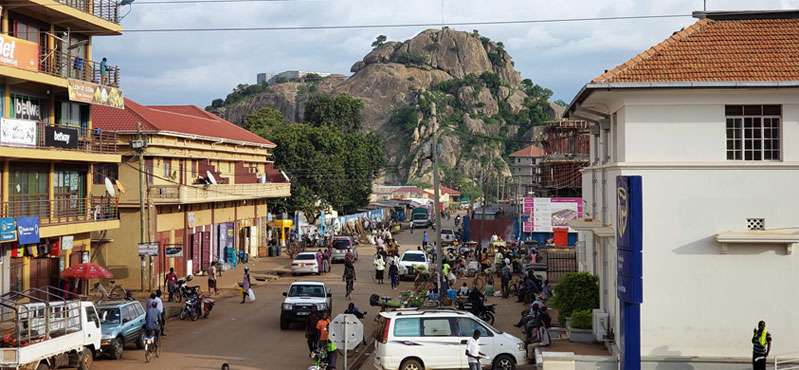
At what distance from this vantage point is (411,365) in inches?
787

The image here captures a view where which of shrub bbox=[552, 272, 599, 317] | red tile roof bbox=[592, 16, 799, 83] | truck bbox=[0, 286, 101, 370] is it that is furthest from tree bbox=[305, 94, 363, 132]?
red tile roof bbox=[592, 16, 799, 83]

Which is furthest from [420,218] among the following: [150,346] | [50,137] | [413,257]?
[150,346]

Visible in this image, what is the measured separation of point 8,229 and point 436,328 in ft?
46.6

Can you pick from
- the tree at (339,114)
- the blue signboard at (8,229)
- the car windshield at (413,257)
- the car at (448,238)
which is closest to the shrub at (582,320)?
the blue signboard at (8,229)

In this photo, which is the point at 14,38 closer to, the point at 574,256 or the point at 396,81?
the point at 574,256

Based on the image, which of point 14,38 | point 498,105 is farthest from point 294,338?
point 498,105

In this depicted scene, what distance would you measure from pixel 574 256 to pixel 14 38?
73.9 feet

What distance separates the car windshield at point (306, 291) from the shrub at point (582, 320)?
965 cm

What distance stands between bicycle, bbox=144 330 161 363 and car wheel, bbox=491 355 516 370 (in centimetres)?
865

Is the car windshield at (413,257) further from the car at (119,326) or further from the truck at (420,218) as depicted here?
the truck at (420,218)

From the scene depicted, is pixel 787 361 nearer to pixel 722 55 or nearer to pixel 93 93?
pixel 722 55

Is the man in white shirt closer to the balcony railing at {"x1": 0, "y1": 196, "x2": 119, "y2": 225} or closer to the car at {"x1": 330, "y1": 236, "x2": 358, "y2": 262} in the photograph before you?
the balcony railing at {"x1": 0, "y1": 196, "x2": 119, "y2": 225}

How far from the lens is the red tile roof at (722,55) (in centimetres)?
1822

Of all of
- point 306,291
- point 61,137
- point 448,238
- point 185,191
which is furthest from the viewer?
point 448,238
